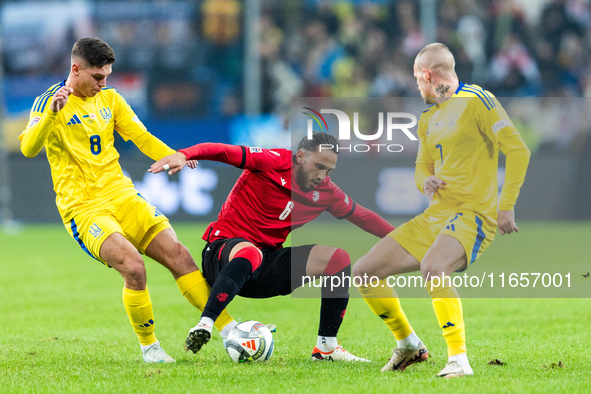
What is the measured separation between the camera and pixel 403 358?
491 centimetres

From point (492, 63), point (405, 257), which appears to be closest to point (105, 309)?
point (405, 257)

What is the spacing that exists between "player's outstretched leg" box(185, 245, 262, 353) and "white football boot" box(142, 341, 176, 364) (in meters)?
0.66

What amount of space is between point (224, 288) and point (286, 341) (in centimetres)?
142

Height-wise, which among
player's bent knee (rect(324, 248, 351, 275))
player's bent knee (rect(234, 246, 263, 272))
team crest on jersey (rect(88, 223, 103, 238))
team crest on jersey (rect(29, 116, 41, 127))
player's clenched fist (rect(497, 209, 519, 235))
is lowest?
player's bent knee (rect(324, 248, 351, 275))

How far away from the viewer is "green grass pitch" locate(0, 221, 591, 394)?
433 cm

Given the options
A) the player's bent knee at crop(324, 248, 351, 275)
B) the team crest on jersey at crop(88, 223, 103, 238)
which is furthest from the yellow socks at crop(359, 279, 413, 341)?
the team crest on jersey at crop(88, 223, 103, 238)

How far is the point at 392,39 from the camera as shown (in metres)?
15.9

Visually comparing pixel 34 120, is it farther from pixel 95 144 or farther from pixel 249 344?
pixel 249 344

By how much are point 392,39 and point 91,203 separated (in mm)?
11712

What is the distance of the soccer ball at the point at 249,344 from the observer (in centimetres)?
498

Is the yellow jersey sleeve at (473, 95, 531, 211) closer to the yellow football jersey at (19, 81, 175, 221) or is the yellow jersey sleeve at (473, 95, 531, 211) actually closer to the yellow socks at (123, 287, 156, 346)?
the yellow socks at (123, 287, 156, 346)

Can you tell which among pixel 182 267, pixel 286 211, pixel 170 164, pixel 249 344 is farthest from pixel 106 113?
pixel 249 344

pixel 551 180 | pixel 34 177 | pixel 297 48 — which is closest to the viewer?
pixel 551 180

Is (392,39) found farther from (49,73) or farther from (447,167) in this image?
(447,167)
